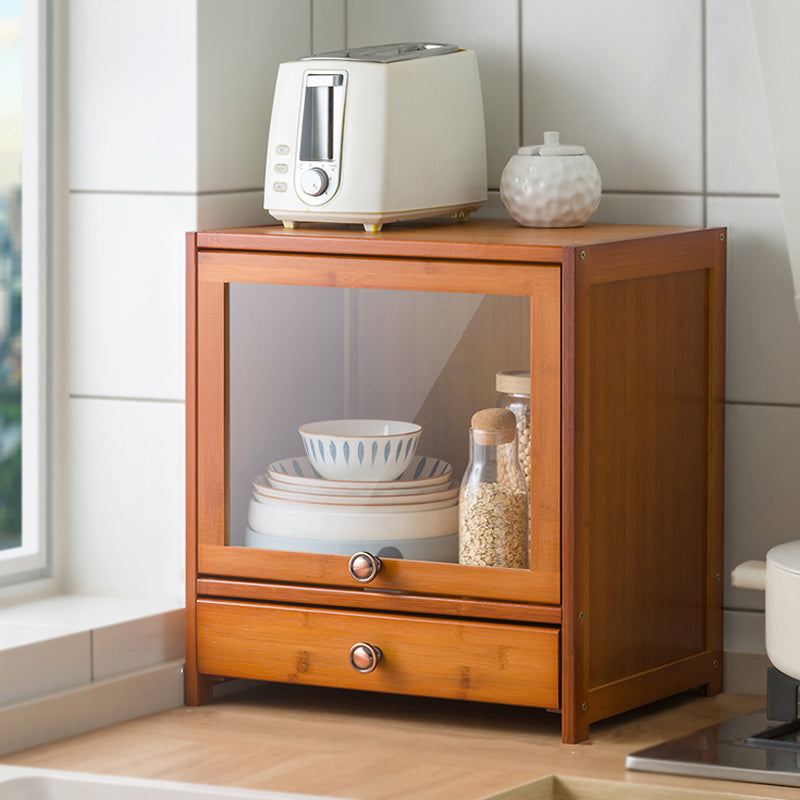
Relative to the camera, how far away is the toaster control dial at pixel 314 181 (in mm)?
1736

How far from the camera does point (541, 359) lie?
160 cm

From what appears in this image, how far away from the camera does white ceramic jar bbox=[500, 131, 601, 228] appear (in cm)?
177

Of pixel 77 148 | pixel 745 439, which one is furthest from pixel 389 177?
pixel 745 439

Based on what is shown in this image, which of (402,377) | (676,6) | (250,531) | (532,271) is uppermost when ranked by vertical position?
Answer: (676,6)

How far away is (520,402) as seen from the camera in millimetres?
1628

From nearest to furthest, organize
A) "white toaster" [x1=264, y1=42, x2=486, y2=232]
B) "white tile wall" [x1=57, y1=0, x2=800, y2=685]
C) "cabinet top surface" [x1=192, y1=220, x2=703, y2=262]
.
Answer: "cabinet top surface" [x1=192, y1=220, x2=703, y2=262]
"white toaster" [x1=264, y1=42, x2=486, y2=232]
"white tile wall" [x1=57, y1=0, x2=800, y2=685]

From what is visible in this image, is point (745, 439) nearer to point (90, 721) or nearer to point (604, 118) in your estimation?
point (604, 118)

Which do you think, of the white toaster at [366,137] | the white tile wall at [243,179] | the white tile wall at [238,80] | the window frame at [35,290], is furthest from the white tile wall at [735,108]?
the window frame at [35,290]

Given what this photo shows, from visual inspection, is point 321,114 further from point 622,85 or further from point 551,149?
point 622,85

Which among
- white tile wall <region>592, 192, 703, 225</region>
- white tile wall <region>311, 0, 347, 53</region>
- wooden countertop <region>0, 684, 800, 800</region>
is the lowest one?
wooden countertop <region>0, 684, 800, 800</region>

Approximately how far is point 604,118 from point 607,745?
74cm

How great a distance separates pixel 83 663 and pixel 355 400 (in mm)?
407

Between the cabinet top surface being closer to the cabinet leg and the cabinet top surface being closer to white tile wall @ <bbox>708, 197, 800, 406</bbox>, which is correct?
white tile wall @ <bbox>708, 197, 800, 406</bbox>

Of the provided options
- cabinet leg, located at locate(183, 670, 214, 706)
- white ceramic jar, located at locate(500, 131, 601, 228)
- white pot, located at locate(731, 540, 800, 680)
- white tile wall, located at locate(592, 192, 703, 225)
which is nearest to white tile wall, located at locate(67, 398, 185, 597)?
cabinet leg, located at locate(183, 670, 214, 706)
